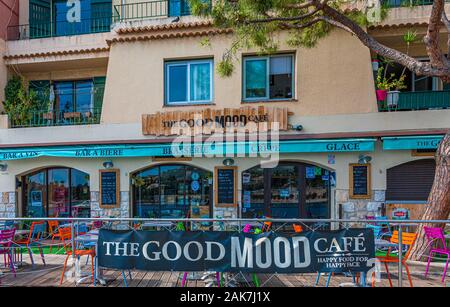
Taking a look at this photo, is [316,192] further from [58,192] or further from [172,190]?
[58,192]

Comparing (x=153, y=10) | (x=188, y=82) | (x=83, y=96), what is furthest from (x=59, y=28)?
(x=188, y=82)

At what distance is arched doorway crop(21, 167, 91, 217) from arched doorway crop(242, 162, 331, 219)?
657 cm

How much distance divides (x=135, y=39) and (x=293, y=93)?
247 inches

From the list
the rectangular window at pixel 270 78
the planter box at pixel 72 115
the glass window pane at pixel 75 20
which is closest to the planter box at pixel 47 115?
the planter box at pixel 72 115

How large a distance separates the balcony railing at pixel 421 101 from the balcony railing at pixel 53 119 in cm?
1101

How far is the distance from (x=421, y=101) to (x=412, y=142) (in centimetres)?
186

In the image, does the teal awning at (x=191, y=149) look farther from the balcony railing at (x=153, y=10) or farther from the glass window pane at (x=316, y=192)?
the balcony railing at (x=153, y=10)

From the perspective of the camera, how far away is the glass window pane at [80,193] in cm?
1130

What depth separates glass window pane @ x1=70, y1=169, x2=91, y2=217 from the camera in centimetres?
1130

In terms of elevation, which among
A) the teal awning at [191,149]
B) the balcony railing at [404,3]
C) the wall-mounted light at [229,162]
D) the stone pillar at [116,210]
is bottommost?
the stone pillar at [116,210]

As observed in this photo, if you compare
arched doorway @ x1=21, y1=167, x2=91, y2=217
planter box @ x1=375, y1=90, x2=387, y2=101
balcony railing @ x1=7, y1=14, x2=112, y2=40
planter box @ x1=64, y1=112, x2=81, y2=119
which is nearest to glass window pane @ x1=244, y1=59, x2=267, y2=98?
planter box @ x1=375, y1=90, x2=387, y2=101

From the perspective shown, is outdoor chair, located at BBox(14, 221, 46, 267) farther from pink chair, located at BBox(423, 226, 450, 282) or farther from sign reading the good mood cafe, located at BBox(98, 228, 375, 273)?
pink chair, located at BBox(423, 226, 450, 282)

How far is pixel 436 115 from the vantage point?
9.19 m

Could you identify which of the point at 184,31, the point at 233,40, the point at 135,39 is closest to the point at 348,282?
the point at 233,40
